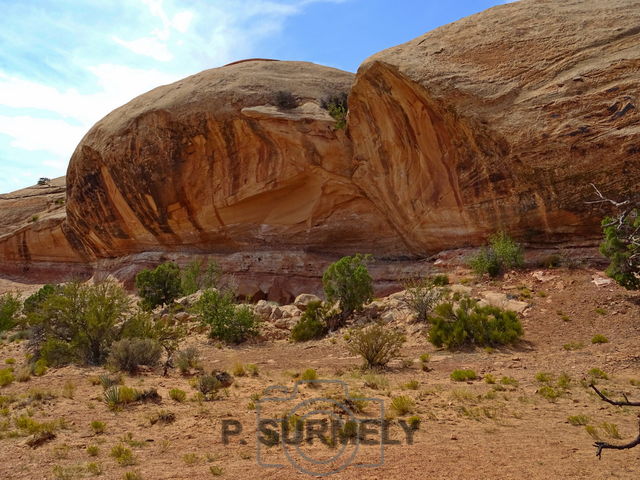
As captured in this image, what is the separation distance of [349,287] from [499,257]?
512cm

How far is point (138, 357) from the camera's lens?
10844 millimetres

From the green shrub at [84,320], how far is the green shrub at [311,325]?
5156 millimetres

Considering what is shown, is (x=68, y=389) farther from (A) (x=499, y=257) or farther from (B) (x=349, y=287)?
(A) (x=499, y=257)

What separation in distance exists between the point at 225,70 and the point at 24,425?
875 inches

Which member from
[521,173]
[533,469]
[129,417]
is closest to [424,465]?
[533,469]

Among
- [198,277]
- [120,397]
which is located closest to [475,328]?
[120,397]

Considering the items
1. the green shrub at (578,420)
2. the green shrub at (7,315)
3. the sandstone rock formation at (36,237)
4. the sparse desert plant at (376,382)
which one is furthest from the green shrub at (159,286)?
the green shrub at (578,420)

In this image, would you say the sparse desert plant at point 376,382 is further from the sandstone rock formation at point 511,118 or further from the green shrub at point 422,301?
the sandstone rock formation at point 511,118

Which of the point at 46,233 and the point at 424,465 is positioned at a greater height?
the point at 46,233

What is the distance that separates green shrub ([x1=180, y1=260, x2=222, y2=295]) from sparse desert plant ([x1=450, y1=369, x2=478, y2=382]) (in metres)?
14.8

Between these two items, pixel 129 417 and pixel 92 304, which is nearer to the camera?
pixel 129 417

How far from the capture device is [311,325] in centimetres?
1591

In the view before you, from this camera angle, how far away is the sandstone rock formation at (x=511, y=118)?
1457 centimetres

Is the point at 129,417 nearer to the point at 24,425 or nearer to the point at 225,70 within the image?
the point at 24,425
